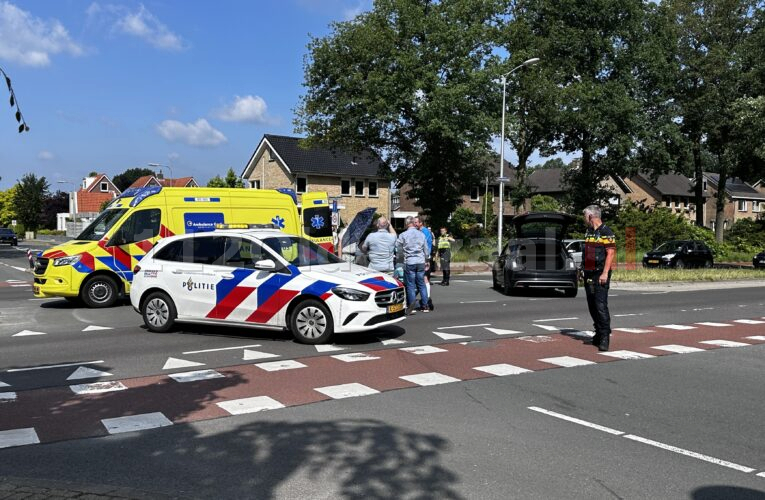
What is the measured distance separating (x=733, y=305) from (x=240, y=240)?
12321mm

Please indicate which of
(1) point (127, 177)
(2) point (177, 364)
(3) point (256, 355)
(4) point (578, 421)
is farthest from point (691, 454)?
(1) point (127, 177)

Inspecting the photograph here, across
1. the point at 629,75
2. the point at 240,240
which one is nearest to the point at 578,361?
the point at 240,240

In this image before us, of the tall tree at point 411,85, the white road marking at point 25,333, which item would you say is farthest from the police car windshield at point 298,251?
the tall tree at point 411,85

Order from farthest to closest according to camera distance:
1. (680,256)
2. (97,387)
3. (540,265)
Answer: (680,256)
(540,265)
(97,387)

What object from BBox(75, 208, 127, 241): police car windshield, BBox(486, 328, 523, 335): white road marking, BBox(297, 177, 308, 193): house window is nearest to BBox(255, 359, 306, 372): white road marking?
BBox(486, 328, 523, 335): white road marking

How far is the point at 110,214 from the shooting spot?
14.1 meters

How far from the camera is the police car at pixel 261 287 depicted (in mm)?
8812

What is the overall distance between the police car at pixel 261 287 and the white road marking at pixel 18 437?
13.8 ft

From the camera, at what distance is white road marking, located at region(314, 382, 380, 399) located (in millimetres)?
6234

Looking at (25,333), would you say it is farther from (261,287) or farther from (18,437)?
(18,437)

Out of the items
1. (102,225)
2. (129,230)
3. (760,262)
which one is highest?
(102,225)

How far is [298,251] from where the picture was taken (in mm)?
9594

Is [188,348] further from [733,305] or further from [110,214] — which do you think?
[733,305]

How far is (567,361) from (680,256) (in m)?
24.9
